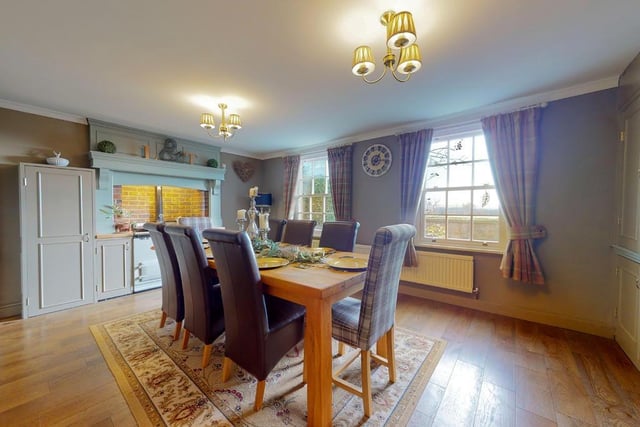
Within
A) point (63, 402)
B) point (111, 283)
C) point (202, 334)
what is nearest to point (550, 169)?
point (202, 334)

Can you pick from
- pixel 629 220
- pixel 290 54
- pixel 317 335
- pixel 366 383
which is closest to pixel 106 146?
pixel 290 54

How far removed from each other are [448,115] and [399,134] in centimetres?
64

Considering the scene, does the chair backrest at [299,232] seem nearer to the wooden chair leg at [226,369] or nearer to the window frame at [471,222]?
the wooden chair leg at [226,369]

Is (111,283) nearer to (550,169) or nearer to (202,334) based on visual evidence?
(202,334)

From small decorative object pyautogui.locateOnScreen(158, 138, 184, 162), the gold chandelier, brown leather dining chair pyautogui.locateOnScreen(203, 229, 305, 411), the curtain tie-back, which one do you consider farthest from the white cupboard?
small decorative object pyautogui.locateOnScreen(158, 138, 184, 162)

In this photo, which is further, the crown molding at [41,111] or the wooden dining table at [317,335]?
the crown molding at [41,111]

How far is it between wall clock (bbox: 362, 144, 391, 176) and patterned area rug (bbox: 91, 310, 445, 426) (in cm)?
232

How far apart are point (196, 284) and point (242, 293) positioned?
63cm

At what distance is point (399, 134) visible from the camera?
11.5ft

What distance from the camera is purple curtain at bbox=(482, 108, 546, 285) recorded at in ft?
8.40

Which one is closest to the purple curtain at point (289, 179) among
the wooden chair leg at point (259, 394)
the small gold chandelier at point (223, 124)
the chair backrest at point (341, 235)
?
the small gold chandelier at point (223, 124)

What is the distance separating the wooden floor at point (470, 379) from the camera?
1457 millimetres

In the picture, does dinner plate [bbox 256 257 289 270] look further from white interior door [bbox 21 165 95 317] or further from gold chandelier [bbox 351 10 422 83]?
white interior door [bbox 21 165 95 317]

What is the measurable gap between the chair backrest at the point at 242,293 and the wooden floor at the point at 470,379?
753 mm
